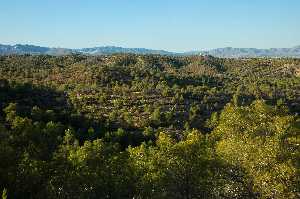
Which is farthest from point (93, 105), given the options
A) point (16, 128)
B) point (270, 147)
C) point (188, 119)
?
point (270, 147)

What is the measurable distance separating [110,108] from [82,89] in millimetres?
21528

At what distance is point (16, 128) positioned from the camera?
41.1m

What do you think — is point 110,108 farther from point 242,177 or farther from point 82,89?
point 242,177

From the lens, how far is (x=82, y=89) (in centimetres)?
14075

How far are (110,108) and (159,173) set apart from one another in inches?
3347

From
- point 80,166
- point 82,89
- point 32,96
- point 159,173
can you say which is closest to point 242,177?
point 159,173

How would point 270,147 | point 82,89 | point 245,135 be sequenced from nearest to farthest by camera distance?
point 270,147 → point 245,135 → point 82,89

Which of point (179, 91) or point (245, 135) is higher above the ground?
point (245, 135)

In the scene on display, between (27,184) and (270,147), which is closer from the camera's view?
(27,184)

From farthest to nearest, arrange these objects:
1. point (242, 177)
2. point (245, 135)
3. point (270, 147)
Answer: point (245, 135) → point (242, 177) → point (270, 147)

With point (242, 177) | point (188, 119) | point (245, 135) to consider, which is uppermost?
point (245, 135)

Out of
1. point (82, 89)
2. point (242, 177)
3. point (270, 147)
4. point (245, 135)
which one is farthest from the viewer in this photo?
point (82, 89)

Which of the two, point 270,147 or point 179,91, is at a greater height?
point 270,147

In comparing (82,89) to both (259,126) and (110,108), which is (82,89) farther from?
(259,126)
